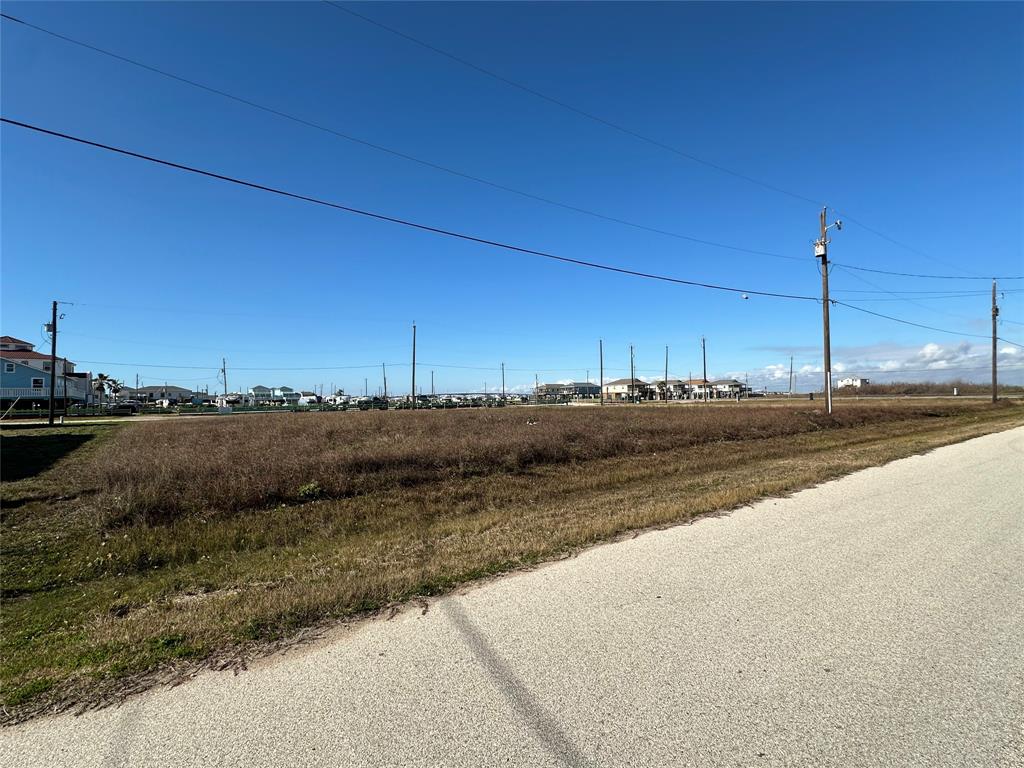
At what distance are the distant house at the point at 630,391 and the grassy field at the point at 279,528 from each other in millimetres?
90334

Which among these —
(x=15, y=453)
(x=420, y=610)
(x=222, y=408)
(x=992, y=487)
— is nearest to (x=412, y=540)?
(x=420, y=610)

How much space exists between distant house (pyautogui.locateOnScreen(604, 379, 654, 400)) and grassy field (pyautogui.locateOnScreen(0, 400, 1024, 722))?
9033cm

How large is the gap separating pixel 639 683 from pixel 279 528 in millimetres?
7277

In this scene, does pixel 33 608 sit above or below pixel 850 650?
below

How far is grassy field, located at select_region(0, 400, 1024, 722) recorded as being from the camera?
4.45 m

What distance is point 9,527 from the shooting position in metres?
9.28

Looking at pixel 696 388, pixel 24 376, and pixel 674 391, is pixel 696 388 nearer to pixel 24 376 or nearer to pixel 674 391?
pixel 674 391

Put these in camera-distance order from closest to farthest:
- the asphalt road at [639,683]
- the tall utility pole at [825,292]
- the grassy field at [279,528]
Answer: the asphalt road at [639,683], the grassy field at [279,528], the tall utility pole at [825,292]

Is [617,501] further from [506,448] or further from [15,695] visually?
[15,695]

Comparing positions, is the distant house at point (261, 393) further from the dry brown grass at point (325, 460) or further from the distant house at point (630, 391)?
the dry brown grass at point (325, 460)

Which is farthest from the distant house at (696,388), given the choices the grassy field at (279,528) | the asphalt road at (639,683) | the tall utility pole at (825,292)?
the asphalt road at (639,683)

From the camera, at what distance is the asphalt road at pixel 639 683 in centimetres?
287

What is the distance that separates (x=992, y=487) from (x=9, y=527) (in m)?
18.1

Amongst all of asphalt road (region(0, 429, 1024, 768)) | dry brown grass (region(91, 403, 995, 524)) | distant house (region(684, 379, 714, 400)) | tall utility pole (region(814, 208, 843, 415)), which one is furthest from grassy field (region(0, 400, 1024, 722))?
distant house (region(684, 379, 714, 400))
